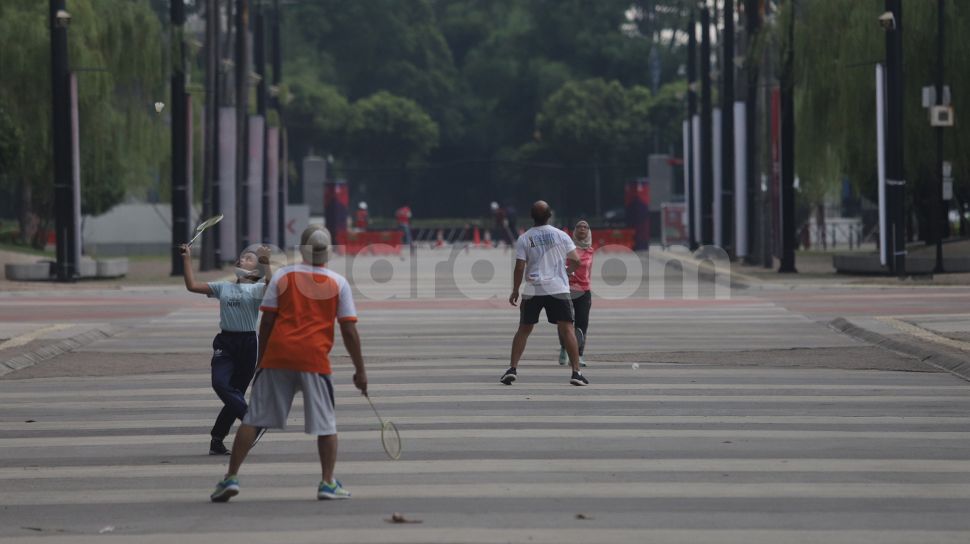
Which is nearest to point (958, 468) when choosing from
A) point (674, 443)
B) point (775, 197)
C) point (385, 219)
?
point (674, 443)

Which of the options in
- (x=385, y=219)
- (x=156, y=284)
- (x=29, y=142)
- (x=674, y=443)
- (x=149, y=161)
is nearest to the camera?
(x=674, y=443)

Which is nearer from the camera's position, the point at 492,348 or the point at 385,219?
the point at 492,348

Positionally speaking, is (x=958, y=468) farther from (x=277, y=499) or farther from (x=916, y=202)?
(x=916, y=202)

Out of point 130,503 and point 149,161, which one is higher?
point 149,161

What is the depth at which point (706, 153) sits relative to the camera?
5928cm

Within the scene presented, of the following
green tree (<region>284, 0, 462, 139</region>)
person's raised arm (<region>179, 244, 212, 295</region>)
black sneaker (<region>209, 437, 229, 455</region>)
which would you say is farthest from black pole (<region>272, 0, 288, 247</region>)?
person's raised arm (<region>179, 244, 212, 295</region>)

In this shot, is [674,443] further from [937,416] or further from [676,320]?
[676,320]

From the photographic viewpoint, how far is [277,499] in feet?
32.4

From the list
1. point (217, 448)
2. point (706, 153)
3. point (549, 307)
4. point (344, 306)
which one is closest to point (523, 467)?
point (344, 306)

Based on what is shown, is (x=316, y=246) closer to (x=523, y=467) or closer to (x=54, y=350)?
(x=523, y=467)

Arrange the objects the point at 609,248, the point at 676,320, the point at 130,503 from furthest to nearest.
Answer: the point at 609,248
the point at 676,320
the point at 130,503

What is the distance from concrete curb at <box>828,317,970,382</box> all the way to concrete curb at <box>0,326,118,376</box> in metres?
9.67

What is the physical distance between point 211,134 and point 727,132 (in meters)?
15.4

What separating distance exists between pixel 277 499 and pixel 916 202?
139 feet
